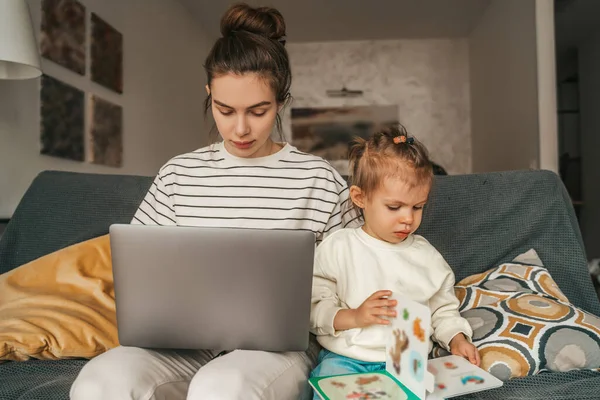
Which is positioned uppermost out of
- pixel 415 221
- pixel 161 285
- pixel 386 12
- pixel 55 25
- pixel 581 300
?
pixel 386 12

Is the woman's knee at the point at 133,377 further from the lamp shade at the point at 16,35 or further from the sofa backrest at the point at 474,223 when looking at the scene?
the lamp shade at the point at 16,35

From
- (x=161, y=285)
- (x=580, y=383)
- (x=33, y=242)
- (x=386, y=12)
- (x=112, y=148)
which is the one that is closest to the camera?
(x=161, y=285)

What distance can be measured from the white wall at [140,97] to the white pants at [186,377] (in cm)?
158

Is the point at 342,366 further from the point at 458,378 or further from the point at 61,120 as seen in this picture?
the point at 61,120

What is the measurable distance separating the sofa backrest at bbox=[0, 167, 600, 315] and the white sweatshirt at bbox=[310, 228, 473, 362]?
1.11 ft

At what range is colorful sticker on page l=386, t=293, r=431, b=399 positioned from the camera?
2.94 feet

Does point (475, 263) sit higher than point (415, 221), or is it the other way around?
point (415, 221)

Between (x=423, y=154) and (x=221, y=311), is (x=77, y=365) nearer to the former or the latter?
(x=221, y=311)

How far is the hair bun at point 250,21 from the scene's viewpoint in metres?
1.33

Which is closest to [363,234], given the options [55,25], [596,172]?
[55,25]

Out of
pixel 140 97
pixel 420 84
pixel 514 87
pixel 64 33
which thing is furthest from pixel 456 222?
pixel 420 84

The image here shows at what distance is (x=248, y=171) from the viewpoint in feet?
4.46

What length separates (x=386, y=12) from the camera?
17.2ft

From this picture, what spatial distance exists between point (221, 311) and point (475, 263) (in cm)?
88
